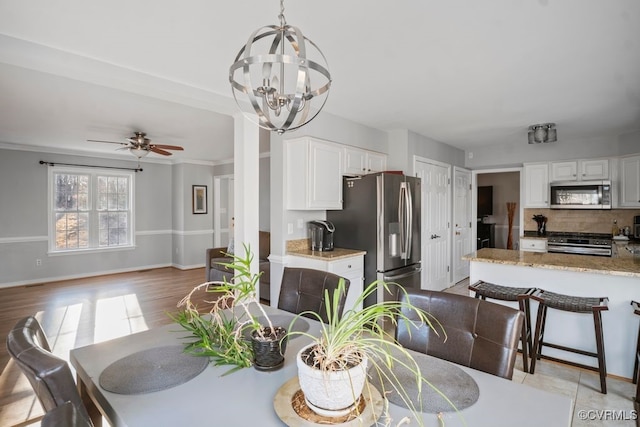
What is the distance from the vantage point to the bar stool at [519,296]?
2.49 meters

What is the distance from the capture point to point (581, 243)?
186 inches

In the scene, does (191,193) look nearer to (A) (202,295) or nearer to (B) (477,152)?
(A) (202,295)

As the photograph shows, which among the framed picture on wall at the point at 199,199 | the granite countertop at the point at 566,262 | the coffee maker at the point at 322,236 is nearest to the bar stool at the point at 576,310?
the granite countertop at the point at 566,262

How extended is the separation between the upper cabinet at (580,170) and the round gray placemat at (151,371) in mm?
5748

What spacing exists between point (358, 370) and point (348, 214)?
2846mm

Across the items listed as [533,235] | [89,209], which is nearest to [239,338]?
[533,235]

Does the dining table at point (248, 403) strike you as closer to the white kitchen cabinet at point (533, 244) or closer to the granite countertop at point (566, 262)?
the granite countertop at point (566, 262)

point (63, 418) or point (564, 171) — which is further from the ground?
point (564, 171)

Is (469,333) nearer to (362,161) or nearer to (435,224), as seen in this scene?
(362,161)

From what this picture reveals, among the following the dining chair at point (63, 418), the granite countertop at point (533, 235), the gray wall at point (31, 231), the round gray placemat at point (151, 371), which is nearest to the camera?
the dining chair at point (63, 418)

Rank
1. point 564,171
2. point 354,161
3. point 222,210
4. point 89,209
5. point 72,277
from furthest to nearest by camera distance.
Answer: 1. point 222,210
2. point 89,209
3. point 72,277
4. point 564,171
5. point 354,161

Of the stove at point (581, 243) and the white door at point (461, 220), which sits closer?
the stove at point (581, 243)

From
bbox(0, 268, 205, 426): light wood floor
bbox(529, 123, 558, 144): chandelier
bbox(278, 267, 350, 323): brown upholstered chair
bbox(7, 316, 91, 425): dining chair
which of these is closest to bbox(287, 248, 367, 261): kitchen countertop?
bbox(278, 267, 350, 323): brown upholstered chair

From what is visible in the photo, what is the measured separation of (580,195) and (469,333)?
190 inches
